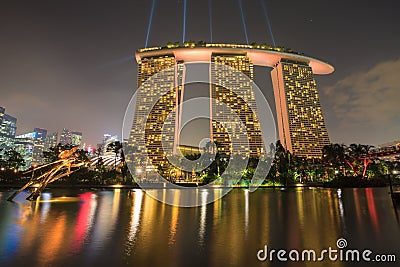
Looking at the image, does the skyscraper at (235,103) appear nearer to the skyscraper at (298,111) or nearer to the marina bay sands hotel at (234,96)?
the marina bay sands hotel at (234,96)

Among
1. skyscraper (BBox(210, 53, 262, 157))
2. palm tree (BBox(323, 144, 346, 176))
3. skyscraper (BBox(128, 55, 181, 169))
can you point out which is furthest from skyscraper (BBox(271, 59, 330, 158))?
skyscraper (BBox(128, 55, 181, 169))

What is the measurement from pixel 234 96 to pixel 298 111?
110 feet

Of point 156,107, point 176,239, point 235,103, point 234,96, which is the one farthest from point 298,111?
point 176,239

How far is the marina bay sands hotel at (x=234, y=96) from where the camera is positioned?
11781cm

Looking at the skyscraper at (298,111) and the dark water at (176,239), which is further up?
the skyscraper at (298,111)

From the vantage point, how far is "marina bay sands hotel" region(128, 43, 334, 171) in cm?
11781

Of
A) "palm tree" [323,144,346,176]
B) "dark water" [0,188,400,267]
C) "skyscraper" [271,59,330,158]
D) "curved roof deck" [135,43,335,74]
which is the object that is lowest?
"dark water" [0,188,400,267]

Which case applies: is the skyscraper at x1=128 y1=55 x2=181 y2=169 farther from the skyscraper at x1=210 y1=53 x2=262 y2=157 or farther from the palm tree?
the palm tree

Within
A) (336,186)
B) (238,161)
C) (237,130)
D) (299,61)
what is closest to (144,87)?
(237,130)

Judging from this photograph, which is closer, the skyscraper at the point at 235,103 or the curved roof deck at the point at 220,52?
the skyscraper at the point at 235,103

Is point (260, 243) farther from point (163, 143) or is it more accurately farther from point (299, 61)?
point (299, 61)

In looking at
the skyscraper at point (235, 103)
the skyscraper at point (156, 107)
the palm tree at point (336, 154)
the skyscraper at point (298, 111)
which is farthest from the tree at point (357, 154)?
the skyscraper at point (156, 107)

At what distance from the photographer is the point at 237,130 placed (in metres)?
121

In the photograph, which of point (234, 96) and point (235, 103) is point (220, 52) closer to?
point (234, 96)
